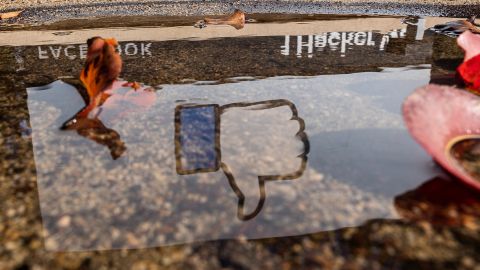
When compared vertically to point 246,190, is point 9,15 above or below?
above

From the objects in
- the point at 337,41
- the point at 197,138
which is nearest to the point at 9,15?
the point at 337,41

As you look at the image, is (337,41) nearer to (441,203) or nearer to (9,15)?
(441,203)

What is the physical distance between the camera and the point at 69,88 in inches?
70.4

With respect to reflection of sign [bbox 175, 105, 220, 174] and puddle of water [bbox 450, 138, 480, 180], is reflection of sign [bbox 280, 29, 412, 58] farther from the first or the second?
puddle of water [bbox 450, 138, 480, 180]

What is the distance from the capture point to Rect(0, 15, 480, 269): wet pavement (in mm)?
893

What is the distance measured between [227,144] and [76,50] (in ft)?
4.89

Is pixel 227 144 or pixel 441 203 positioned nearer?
pixel 441 203

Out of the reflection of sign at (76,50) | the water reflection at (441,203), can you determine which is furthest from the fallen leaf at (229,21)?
the water reflection at (441,203)

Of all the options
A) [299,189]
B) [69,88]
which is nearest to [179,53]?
[69,88]

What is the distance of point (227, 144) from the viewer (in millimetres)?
1312

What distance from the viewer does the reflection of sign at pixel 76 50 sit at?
7.48ft

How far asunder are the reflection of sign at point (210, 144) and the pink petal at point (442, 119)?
0.31 meters

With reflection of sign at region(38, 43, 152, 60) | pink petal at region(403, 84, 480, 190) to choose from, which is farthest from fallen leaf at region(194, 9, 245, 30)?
pink petal at region(403, 84, 480, 190)

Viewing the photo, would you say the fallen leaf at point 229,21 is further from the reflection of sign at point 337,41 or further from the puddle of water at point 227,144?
the puddle of water at point 227,144
